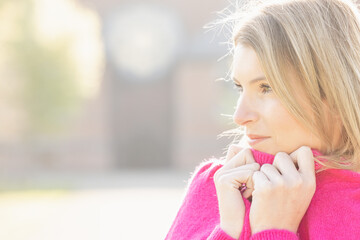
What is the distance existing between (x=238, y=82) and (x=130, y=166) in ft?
97.8

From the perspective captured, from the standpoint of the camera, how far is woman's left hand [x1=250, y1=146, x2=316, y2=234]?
2.12 metres

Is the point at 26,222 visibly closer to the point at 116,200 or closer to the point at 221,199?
the point at 116,200

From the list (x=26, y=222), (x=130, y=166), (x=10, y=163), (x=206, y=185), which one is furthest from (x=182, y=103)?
(x=206, y=185)

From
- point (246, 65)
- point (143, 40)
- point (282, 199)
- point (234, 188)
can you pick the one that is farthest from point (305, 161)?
point (143, 40)

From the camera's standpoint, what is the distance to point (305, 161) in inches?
85.3

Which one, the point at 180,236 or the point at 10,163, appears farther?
the point at 10,163

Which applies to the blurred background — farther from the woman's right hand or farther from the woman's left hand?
the woman's left hand

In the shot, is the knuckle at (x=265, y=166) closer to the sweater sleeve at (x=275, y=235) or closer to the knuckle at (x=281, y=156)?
the knuckle at (x=281, y=156)

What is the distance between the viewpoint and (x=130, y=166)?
3192 cm

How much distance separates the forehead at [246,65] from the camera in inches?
87.4

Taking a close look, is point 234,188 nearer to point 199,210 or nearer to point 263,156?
point 263,156

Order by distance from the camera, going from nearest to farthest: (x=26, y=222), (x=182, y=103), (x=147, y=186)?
1. (x=26, y=222)
2. (x=147, y=186)
3. (x=182, y=103)

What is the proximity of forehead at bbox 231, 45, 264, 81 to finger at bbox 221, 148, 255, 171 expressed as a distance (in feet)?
0.85

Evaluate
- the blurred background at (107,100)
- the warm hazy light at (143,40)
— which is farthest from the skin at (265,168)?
the warm hazy light at (143,40)
